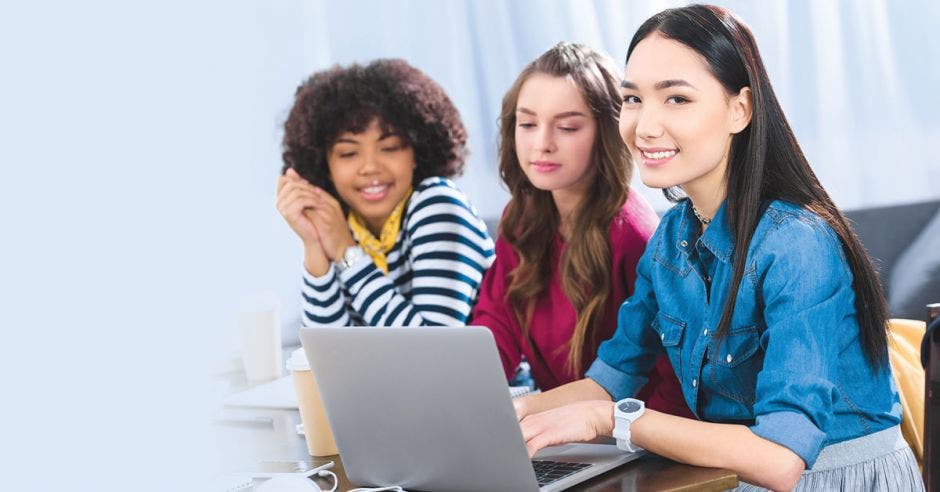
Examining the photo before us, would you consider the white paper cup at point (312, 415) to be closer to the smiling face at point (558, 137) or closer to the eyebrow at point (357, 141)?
the smiling face at point (558, 137)

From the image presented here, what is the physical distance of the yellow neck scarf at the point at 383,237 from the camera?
212 cm

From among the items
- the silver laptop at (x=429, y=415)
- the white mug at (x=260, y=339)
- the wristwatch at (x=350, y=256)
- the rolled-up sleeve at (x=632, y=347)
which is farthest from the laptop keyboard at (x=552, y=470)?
the wristwatch at (x=350, y=256)

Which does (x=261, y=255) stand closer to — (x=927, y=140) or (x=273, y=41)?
(x=273, y=41)

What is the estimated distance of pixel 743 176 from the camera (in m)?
1.28

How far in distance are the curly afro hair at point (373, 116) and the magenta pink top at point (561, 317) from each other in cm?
38

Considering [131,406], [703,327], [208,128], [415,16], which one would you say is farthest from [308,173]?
[131,406]

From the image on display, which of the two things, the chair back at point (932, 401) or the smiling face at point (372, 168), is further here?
the smiling face at point (372, 168)

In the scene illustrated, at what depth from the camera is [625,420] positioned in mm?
1134

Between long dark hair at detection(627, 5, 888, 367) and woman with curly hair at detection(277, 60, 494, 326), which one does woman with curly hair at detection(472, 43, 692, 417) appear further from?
long dark hair at detection(627, 5, 888, 367)

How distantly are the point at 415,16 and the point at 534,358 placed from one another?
4.50 feet

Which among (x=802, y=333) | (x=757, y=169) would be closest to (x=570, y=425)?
(x=802, y=333)

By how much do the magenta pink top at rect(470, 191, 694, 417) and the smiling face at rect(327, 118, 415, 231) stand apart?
328 mm

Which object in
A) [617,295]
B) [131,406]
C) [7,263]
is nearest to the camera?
[7,263]

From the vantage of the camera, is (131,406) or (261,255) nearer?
(131,406)
